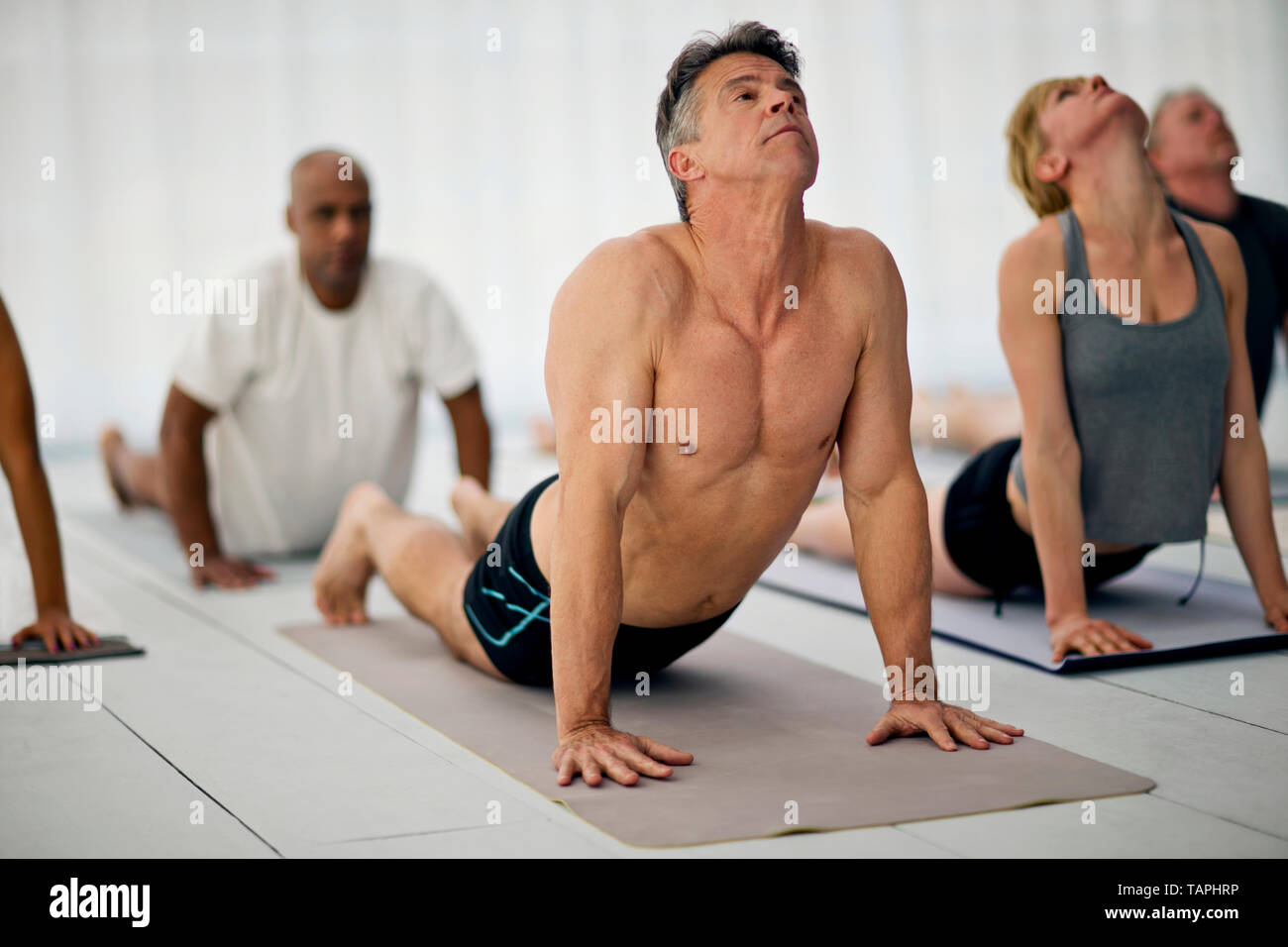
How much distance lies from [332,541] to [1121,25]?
4.34 meters

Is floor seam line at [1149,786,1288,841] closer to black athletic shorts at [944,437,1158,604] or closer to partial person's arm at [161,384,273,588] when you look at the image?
black athletic shorts at [944,437,1158,604]

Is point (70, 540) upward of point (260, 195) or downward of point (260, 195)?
downward

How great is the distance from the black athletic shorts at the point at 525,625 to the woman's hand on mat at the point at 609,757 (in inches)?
9.9

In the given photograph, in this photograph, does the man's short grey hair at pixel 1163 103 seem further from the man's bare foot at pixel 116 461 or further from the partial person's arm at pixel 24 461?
the man's bare foot at pixel 116 461

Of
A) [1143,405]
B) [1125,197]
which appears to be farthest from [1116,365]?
[1125,197]

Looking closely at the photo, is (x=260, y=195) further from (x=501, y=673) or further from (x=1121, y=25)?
(x=501, y=673)

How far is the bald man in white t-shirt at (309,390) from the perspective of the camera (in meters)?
3.04

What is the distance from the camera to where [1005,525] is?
7.91 ft

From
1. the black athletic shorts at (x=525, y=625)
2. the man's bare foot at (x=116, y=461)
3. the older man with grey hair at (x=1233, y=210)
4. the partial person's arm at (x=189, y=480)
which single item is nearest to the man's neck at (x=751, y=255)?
the black athletic shorts at (x=525, y=625)

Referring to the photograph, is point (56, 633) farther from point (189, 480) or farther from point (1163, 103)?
point (1163, 103)

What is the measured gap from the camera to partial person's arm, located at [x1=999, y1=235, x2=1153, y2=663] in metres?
2.17

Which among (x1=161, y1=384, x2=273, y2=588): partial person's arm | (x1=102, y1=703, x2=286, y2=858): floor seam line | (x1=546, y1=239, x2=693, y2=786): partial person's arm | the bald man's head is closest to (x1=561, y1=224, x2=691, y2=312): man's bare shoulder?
(x1=546, y1=239, x2=693, y2=786): partial person's arm

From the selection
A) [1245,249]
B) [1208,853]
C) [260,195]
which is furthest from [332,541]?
[260,195]

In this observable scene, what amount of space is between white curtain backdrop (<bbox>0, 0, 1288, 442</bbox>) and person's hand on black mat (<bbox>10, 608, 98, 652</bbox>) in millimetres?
3190
